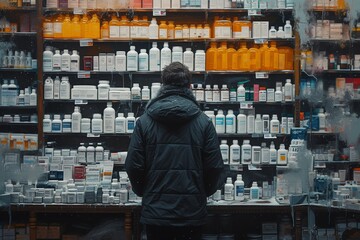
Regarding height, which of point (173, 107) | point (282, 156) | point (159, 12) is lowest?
point (282, 156)

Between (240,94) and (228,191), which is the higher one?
(240,94)

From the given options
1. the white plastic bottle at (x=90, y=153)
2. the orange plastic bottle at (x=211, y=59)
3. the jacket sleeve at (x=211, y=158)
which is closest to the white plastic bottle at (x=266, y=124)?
the orange plastic bottle at (x=211, y=59)

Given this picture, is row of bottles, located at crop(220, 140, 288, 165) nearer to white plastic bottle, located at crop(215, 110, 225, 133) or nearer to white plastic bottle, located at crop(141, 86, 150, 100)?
white plastic bottle, located at crop(215, 110, 225, 133)

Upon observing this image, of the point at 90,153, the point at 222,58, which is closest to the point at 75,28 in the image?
the point at 90,153

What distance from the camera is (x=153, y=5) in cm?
753

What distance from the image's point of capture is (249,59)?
7.55m

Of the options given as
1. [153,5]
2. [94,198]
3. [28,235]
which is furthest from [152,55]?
[28,235]

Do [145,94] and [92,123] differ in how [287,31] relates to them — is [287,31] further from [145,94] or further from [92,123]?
[92,123]

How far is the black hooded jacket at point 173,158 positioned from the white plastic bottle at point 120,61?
9.98 feet

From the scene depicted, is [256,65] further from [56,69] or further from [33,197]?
[33,197]

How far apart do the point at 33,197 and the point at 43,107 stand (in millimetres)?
1676

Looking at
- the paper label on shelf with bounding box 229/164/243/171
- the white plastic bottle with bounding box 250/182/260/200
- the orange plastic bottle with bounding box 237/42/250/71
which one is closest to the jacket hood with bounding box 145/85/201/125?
the white plastic bottle with bounding box 250/182/260/200

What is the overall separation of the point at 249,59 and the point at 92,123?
2093 millimetres

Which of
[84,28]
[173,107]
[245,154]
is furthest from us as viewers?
[84,28]
